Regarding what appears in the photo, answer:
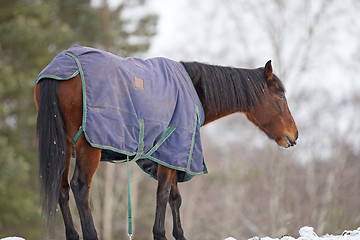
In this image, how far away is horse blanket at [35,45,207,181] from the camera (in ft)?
11.8

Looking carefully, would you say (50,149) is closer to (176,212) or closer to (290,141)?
(176,212)

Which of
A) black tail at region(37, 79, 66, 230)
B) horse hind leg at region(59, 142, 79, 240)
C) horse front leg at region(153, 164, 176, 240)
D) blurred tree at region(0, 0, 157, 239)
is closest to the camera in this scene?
black tail at region(37, 79, 66, 230)

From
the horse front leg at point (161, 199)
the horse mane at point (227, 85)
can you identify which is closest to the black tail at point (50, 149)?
the horse front leg at point (161, 199)

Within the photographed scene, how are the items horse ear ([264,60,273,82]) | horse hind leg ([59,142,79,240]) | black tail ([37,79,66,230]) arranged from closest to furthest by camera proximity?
1. black tail ([37,79,66,230])
2. horse hind leg ([59,142,79,240])
3. horse ear ([264,60,273,82])

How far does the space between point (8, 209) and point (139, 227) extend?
8.44m

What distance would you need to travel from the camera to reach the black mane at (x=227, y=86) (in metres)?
4.60

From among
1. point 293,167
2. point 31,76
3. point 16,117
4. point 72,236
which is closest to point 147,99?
point 72,236

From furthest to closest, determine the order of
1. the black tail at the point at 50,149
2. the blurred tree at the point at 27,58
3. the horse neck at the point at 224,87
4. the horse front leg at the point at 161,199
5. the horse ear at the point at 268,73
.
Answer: the blurred tree at the point at 27,58 → the horse ear at the point at 268,73 → the horse neck at the point at 224,87 → the horse front leg at the point at 161,199 → the black tail at the point at 50,149

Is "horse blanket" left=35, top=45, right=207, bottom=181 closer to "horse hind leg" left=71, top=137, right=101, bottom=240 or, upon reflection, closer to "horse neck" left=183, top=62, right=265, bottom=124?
"horse hind leg" left=71, top=137, right=101, bottom=240

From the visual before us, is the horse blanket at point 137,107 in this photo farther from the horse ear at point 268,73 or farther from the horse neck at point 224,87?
the horse ear at point 268,73

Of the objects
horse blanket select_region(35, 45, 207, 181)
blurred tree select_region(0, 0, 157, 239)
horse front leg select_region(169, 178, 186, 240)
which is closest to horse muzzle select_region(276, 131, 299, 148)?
horse blanket select_region(35, 45, 207, 181)

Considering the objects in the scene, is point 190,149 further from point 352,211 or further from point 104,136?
point 352,211

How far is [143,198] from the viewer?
2103 centimetres

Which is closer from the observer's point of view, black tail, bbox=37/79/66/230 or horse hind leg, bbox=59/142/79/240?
black tail, bbox=37/79/66/230
